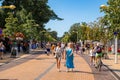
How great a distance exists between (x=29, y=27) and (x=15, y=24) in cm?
1351

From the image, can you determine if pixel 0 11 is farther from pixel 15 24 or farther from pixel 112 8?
pixel 112 8

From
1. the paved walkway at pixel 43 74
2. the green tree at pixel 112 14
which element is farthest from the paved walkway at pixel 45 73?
the green tree at pixel 112 14

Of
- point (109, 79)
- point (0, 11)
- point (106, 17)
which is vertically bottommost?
point (109, 79)

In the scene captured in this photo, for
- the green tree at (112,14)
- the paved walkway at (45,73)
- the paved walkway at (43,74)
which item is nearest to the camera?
the paved walkway at (43,74)

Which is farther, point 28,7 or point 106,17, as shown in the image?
point 28,7

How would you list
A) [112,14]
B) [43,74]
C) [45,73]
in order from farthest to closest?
[112,14]
[45,73]
[43,74]

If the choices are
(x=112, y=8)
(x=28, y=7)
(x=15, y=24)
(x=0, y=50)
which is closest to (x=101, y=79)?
(x=112, y=8)

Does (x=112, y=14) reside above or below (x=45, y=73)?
above

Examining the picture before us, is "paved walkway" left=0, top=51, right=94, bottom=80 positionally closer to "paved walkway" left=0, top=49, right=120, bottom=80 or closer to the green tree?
"paved walkway" left=0, top=49, right=120, bottom=80

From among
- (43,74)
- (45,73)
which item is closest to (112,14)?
(45,73)

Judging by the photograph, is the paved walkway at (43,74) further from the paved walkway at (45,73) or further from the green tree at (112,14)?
the green tree at (112,14)

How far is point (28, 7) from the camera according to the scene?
77.8 m

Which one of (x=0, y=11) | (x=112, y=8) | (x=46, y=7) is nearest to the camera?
(x=112, y=8)

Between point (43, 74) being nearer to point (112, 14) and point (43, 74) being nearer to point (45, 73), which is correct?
point (45, 73)
